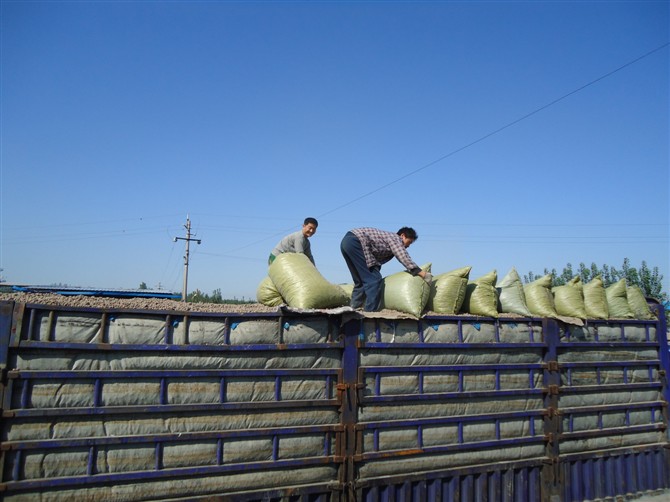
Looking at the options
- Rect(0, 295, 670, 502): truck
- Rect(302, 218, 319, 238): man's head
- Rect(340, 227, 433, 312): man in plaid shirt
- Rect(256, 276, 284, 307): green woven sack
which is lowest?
Rect(0, 295, 670, 502): truck

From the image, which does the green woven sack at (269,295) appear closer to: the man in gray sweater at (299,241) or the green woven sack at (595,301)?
the man in gray sweater at (299,241)

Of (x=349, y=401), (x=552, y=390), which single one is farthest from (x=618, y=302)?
(x=349, y=401)

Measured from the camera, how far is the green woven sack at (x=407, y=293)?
15.4 feet

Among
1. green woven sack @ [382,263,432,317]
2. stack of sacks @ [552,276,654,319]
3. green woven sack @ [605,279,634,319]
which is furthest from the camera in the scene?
green woven sack @ [605,279,634,319]

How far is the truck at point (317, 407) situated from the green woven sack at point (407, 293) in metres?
0.17

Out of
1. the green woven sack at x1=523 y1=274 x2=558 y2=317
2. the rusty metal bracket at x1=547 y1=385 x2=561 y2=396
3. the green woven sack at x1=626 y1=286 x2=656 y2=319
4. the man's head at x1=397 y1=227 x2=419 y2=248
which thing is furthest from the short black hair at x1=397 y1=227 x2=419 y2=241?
the green woven sack at x1=626 y1=286 x2=656 y2=319

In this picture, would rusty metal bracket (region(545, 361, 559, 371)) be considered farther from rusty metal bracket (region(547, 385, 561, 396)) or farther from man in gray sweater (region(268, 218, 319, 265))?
man in gray sweater (region(268, 218, 319, 265))

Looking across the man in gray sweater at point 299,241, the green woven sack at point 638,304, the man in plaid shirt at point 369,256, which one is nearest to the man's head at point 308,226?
the man in gray sweater at point 299,241

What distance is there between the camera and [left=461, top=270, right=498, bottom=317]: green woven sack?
16.9 ft

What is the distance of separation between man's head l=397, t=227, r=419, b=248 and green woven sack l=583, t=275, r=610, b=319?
232 centimetres

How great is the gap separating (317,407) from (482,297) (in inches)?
91.1

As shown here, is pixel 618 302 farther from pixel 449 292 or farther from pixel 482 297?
pixel 449 292

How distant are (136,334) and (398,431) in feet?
8.25

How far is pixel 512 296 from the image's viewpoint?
5.60m
